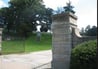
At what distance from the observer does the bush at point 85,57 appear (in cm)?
684

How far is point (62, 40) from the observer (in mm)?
8742

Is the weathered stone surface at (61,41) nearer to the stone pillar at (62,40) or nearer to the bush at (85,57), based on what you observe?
the stone pillar at (62,40)

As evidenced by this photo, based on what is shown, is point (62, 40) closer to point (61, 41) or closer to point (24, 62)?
point (61, 41)

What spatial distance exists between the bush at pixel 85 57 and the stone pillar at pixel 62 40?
3.76ft

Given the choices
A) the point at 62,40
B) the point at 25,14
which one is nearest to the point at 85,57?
the point at 62,40

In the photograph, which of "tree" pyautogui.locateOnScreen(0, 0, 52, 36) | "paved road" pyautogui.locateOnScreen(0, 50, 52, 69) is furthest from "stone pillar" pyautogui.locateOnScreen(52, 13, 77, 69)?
"tree" pyautogui.locateOnScreen(0, 0, 52, 36)

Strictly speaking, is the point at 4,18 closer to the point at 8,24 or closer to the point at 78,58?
the point at 8,24

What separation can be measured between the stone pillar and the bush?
114 cm

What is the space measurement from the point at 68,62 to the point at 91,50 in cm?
178

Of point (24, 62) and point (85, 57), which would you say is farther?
point (24, 62)

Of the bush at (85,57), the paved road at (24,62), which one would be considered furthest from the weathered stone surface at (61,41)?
the paved road at (24,62)

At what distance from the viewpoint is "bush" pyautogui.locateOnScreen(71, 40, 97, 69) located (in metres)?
6.84

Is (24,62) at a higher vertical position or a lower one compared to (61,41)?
lower

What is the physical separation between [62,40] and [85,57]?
1.87 meters
